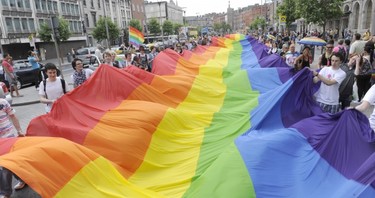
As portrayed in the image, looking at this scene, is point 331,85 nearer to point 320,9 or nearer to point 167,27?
point 320,9

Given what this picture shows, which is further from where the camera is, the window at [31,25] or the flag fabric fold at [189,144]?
the window at [31,25]

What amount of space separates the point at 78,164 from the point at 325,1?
23.1m

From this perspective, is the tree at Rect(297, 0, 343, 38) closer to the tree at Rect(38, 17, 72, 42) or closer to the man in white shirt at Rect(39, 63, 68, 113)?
the man in white shirt at Rect(39, 63, 68, 113)

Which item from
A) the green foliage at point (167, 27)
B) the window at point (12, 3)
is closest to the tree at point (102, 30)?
the window at point (12, 3)

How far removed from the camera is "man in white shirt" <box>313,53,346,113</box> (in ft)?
17.1

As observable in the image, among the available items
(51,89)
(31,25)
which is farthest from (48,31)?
(51,89)

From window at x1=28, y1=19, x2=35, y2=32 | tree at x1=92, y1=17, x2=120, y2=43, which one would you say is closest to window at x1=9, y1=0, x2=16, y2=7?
window at x1=28, y1=19, x2=35, y2=32

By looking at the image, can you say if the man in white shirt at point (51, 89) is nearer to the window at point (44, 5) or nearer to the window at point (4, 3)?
the window at point (4, 3)

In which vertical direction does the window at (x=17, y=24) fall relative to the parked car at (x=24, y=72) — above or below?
above

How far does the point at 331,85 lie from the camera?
5.33 metres

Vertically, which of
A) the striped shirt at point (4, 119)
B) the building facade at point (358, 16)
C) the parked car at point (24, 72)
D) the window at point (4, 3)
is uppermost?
the window at point (4, 3)

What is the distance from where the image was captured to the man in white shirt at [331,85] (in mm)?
5223

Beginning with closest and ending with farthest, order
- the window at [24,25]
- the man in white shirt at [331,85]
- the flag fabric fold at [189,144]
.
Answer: the flag fabric fold at [189,144]
the man in white shirt at [331,85]
the window at [24,25]

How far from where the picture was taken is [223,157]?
3775 mm
